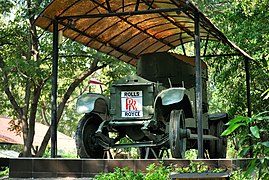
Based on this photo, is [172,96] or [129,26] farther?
[129,26]

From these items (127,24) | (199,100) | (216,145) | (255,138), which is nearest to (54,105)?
(199,100)

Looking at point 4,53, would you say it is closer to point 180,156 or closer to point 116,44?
point 116,44

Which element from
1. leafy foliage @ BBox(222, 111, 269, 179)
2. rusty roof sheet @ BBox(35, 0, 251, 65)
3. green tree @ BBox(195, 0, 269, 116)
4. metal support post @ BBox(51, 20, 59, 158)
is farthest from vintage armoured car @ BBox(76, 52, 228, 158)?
leafy foliage @ BBox(222, 111, 269, 179)

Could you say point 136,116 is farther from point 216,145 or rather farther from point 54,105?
point 216,145

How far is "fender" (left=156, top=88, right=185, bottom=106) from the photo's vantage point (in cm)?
956

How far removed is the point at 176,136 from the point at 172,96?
767 millimetres

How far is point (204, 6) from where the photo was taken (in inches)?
866

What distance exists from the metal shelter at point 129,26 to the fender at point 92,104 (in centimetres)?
67

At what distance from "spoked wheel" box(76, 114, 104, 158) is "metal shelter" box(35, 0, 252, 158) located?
0.78 meters

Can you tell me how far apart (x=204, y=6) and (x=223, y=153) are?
1021 cm

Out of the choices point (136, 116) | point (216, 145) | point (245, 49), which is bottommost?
point (216, 145)

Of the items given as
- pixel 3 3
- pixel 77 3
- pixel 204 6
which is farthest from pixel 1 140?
pixel 77 3

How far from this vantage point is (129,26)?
1250 cm

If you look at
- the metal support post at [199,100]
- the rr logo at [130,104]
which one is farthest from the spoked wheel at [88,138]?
the metal support post at [199,100]
